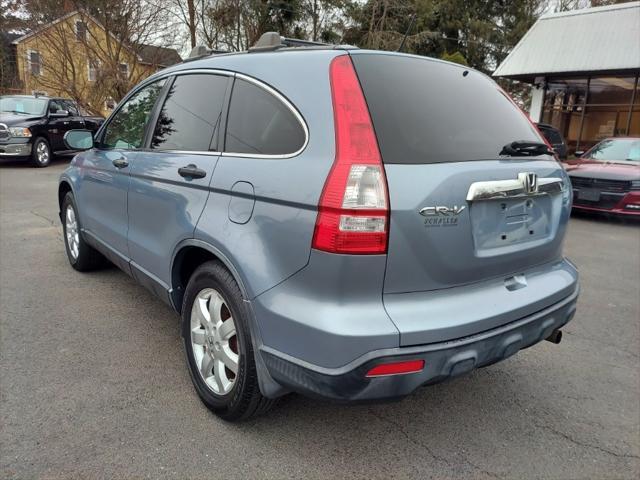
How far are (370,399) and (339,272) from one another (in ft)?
1.68

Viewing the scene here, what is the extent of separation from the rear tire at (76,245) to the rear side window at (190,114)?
1909mm

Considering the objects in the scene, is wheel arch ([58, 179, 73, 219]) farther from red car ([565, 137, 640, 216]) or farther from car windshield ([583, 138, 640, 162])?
car windshield ([583, 138, 640, 162])

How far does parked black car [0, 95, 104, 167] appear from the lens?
1261cm

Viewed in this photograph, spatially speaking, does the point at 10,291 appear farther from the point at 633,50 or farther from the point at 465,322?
the point at 633,50

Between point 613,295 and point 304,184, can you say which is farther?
point 613,295

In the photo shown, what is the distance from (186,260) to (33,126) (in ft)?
41.4

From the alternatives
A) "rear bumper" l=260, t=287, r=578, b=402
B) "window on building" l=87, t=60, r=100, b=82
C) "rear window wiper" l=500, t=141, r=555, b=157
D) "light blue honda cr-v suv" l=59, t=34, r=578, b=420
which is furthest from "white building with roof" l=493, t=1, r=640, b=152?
"rear bumper" l=260, t=287, r=578, b=402

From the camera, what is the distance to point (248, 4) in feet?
69.1

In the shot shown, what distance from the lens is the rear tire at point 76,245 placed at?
465 centimetres

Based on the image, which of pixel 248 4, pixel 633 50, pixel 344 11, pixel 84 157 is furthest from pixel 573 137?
pixel 84 157

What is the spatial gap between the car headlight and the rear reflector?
13758 mm

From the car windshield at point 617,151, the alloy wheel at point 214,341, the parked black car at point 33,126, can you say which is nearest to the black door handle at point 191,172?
the alloy wheel at point 214,341

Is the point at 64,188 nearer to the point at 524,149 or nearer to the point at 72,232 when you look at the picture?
the point at 72,232

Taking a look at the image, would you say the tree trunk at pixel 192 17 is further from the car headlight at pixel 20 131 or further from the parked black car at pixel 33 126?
the car headlight at pixel 20 131
